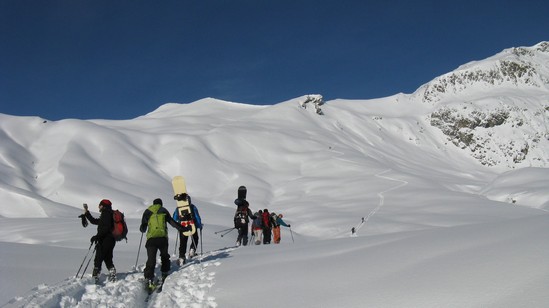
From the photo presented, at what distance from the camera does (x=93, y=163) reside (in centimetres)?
4641

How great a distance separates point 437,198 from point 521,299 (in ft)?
104

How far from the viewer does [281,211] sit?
124 ft

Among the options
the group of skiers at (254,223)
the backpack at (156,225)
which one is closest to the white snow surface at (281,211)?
the backpack at (156,225)

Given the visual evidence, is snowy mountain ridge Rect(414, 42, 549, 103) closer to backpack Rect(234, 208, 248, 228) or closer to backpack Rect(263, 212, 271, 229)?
backpack Rect(263, 212, 271, 229)

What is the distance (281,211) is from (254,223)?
21.2 meters

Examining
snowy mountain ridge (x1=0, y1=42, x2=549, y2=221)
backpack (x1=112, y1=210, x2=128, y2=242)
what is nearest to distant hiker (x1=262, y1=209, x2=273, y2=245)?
backpack (x1=112, y1=210, x2=128, y2=242)

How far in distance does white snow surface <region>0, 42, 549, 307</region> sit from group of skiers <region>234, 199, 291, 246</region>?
61.6 inches

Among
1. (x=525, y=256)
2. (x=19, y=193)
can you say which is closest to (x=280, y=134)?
(x=19, y=193)

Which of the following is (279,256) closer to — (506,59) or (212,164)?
(212,164)

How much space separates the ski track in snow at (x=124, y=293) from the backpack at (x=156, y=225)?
1022mm

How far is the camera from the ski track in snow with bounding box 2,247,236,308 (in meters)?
6.78

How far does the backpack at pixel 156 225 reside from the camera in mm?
9125

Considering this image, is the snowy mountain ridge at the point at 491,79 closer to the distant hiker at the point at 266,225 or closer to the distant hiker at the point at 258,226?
the distant hiker at the point at 266,225

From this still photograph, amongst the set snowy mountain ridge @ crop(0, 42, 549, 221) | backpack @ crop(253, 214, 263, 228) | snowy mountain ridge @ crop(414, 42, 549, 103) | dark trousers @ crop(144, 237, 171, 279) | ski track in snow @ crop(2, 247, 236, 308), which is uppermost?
snowy mountain ridge @ crop(414, 42, 549, 103)
